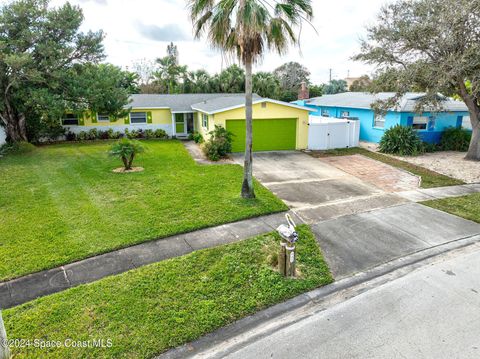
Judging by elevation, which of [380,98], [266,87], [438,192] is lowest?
[438,192]

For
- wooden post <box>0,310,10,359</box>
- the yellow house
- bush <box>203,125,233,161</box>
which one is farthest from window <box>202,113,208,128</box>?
wooden post <box>0,310,10,359</box>

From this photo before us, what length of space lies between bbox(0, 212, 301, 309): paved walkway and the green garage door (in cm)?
1004

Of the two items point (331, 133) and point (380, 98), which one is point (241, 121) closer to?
point (331, 133)

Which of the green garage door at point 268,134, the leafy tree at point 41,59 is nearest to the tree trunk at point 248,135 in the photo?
the green garage door at point 268,134

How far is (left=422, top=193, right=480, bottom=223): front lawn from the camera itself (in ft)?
32.8

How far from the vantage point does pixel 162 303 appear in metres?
5.68

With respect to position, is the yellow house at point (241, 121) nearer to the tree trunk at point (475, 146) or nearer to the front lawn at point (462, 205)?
the tree trunk at point (475, 146)

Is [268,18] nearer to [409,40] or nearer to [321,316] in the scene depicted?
[321,316]

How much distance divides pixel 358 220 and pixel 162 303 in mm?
6122

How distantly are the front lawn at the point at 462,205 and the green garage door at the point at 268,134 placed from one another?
9.73 m

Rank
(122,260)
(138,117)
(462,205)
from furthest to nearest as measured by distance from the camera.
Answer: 1. (138,117)
2. (462,205)
3. (122,260)

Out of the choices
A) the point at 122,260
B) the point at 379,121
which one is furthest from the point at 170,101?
the point at 122,260

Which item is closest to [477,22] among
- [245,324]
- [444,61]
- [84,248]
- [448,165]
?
[444,61]

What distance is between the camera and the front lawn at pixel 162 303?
4918 millimetres
